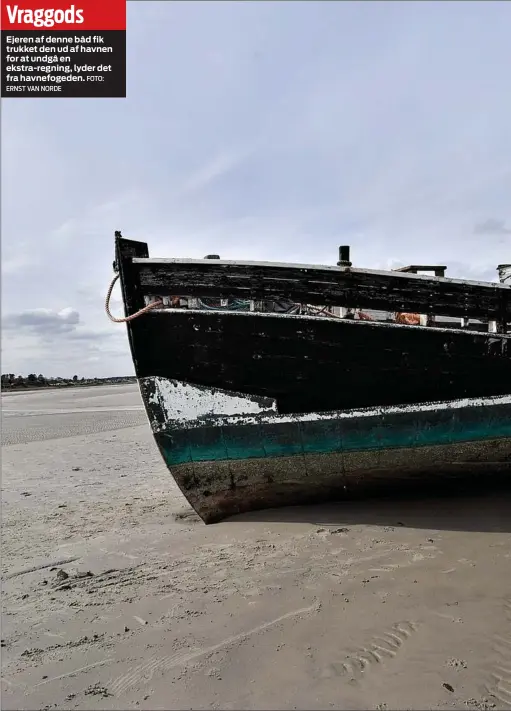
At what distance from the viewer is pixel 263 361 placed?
4.60m

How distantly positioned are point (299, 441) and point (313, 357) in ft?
2.64

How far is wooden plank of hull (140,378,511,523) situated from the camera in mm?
4590

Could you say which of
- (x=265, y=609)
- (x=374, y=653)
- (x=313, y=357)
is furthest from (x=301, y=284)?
(x=374, y=653)

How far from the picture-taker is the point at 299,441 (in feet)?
15.1

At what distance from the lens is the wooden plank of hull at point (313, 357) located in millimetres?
4570

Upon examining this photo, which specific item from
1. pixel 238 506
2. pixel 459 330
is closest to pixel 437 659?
pixel 238 506

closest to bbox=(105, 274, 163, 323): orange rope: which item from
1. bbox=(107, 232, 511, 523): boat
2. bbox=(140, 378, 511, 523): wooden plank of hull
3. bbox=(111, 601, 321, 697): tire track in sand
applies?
bbox=(107, 232, 511, 523): boat

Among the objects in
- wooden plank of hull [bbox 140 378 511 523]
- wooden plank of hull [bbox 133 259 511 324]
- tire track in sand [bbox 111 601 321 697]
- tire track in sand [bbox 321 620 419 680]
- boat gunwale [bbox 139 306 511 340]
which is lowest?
tire track in sand [bbox 111 601 321 697]

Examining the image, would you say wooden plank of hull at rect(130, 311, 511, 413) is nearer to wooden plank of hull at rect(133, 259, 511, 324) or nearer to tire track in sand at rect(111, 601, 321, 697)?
wooden plank of hull at rect(133, 259, 511, 324)

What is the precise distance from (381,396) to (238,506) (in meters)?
1.78

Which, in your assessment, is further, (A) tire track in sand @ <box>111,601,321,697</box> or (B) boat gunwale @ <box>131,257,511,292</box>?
(B) boat gunwale @ <box>131,257,511,292</box>

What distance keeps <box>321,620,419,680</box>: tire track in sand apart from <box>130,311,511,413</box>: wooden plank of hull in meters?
2.12

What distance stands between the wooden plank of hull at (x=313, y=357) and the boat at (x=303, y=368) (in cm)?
1

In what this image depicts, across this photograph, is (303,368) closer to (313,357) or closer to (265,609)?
(313,357)
